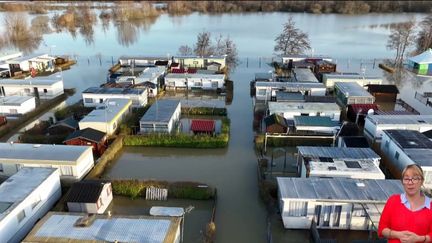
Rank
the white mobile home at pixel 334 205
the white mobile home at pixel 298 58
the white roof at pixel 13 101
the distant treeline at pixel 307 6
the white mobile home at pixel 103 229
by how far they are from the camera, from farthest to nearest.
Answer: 1. the distant treeline at pixel 307 6
2. the white mobile home at pixel 298 58
3. the white roof at pixel 13 101
4. the white mobile home at pixel 334 205
5. the white mobile home at pixel 103 229

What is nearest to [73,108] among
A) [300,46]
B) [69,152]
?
[69,152]

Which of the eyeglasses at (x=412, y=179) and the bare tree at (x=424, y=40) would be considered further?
the bare tree at (x=424, y=40)

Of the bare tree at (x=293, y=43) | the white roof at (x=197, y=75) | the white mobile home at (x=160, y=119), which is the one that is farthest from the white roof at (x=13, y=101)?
the bare tree at (x=293, y=43)

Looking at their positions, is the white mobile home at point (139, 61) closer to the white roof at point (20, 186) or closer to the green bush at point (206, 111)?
the green bush at point (206, 111)

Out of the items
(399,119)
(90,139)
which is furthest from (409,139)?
(90,139)

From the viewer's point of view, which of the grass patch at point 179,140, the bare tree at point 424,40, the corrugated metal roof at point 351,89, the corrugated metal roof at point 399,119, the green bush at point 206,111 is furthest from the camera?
the bare tree at point 424,40

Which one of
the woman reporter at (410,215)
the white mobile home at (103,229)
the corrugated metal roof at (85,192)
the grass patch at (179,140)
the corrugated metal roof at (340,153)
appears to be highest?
the woman reporter at (410,215)

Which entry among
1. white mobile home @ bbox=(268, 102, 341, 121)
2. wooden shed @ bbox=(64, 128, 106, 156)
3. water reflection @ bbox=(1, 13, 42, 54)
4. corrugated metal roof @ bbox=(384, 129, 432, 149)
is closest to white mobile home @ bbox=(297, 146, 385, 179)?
corrugated metal roof @ bbox=(384, 129, 432, 149)
